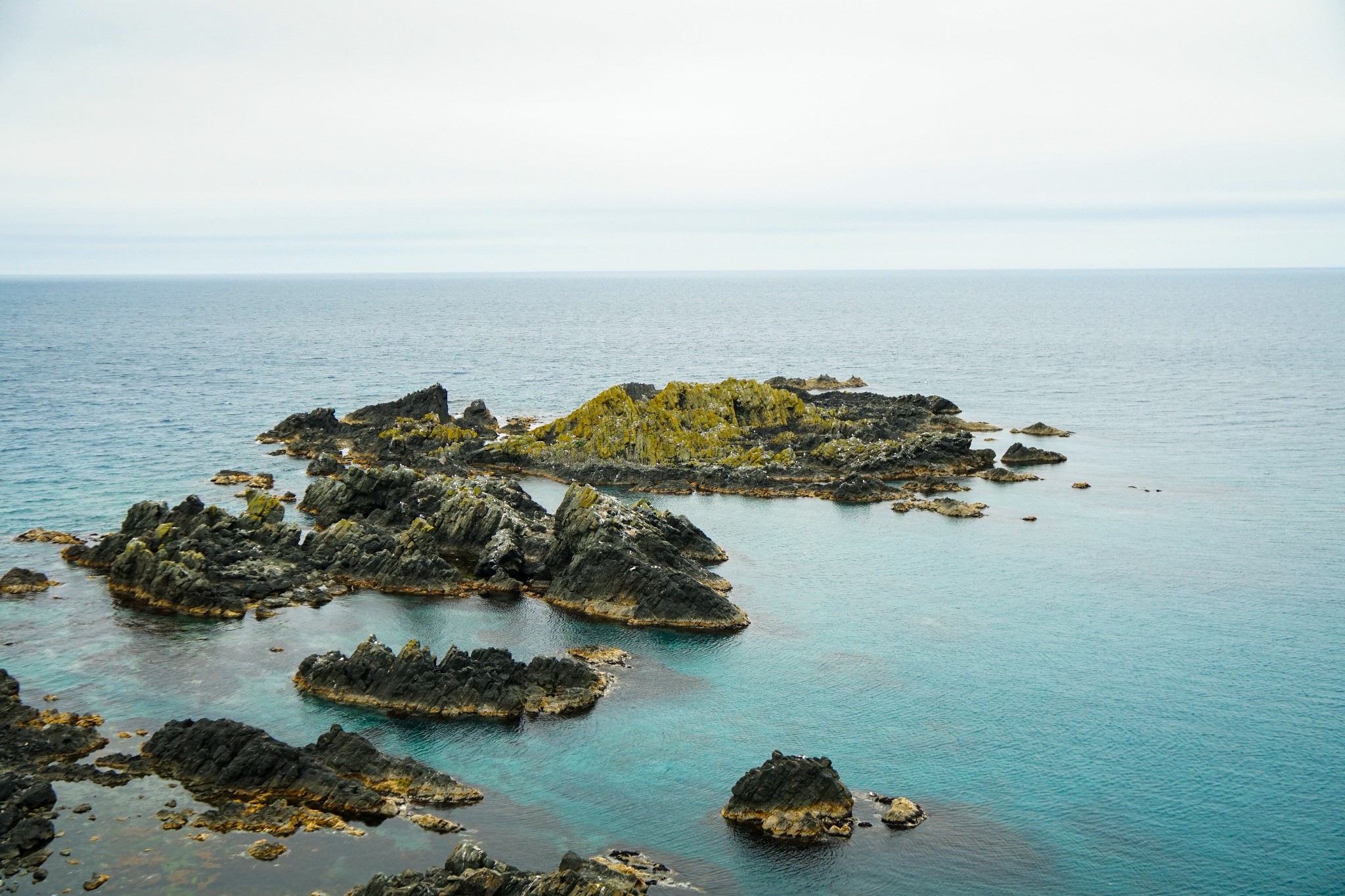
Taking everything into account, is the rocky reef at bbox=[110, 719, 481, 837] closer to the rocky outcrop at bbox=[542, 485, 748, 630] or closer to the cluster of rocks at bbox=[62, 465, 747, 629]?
the cluster of rocks at bbox=[62, 465, 747, 629]

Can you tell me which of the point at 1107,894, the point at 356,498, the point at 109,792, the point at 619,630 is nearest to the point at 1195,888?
the point at 1107,894

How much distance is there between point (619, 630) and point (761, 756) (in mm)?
16719

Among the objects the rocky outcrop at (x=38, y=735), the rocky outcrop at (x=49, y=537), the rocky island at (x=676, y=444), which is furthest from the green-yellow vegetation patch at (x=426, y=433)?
the rocky outcrop at (x=38, y=735)

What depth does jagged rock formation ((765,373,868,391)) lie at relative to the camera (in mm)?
145250

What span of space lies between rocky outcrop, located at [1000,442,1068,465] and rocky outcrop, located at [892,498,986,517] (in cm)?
1701

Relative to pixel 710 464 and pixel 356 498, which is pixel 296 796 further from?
pixel 710 464

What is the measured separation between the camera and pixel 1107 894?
114 ft

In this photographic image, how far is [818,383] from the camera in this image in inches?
5935

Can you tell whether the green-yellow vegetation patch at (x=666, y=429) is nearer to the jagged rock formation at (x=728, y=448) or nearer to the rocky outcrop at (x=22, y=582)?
the jagged rock formation at (x=728, y=448)

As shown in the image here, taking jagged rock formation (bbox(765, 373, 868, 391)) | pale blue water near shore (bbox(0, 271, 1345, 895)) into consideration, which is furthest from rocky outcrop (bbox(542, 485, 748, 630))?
jagged rock formation (bbox(765, 373, 868, 391))

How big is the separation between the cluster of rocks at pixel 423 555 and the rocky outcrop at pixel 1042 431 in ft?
192

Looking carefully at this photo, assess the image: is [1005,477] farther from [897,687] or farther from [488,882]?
→ [488,882]

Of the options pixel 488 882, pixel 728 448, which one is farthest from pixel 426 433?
pixel 488 882

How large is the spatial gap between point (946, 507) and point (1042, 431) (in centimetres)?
3658
